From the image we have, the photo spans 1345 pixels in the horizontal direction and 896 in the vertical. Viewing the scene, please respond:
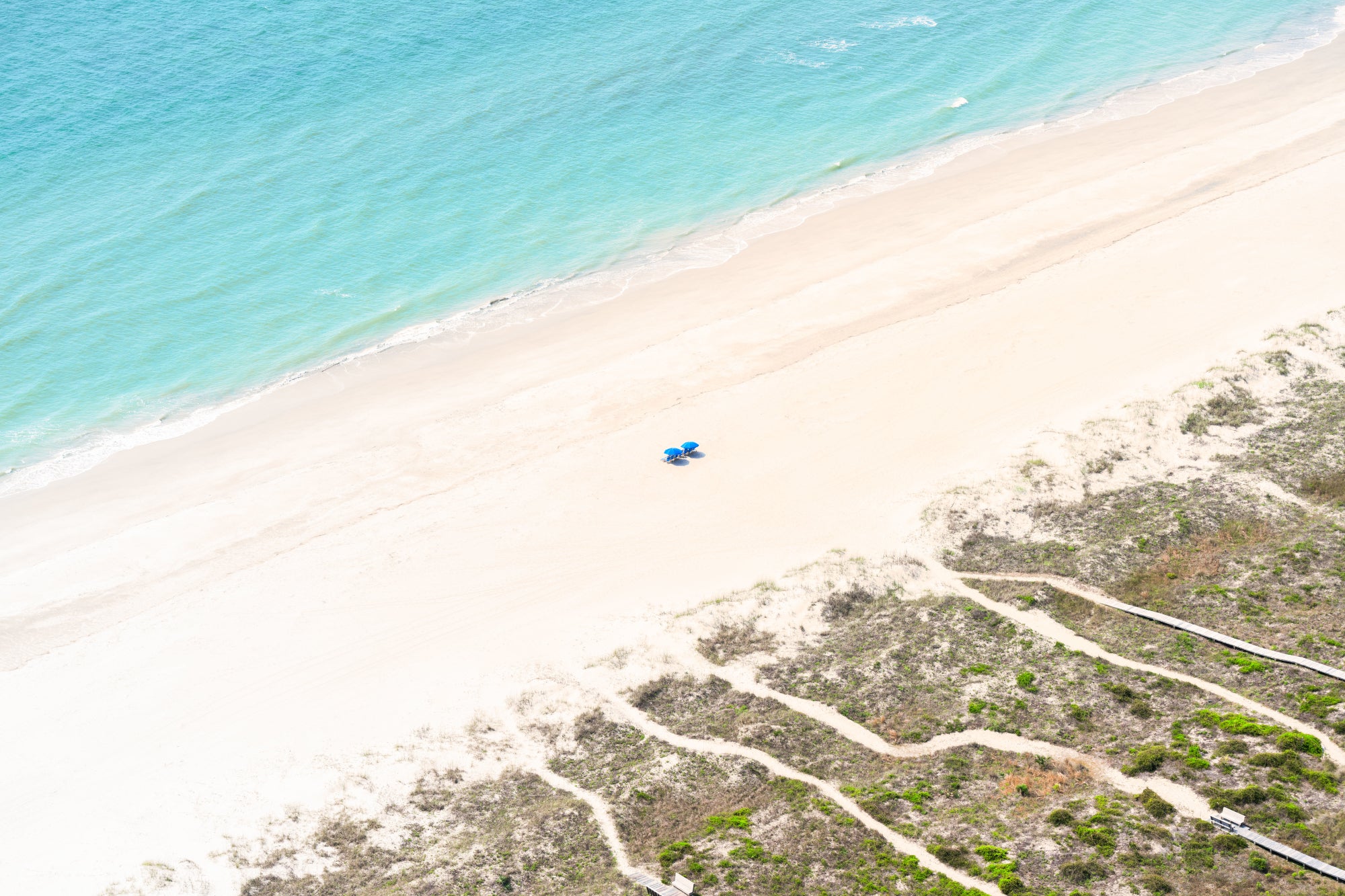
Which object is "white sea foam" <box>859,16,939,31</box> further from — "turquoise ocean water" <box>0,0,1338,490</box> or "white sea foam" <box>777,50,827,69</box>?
"white sea foam" <box>777,50,827,69</box>

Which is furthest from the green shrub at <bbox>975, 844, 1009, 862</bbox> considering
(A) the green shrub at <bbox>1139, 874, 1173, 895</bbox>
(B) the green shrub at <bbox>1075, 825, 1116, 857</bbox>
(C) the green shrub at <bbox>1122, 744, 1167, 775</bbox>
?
(C) the green shrub at <bbox>1122, 744, 1167, 775</bbox>

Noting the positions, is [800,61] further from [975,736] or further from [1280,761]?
[1280,761]

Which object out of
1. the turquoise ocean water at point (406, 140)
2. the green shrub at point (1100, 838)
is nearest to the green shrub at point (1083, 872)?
Result: the green shrub at point (1100, 838)

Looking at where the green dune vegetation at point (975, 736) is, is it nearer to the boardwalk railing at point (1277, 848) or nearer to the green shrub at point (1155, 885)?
the green shrub at point (1155, 885)

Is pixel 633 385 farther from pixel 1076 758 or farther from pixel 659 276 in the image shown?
pixel 1076 758

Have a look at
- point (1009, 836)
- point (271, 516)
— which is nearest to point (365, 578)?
point (271, 516)

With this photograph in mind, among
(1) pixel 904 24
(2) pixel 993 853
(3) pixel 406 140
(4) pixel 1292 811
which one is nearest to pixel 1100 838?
(2) pixel 993 853

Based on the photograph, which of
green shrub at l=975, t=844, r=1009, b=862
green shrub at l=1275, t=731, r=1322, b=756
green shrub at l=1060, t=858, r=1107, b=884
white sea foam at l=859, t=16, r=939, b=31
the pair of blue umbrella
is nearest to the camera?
green shrub at l=1060, t=858, r=1107, b=884
